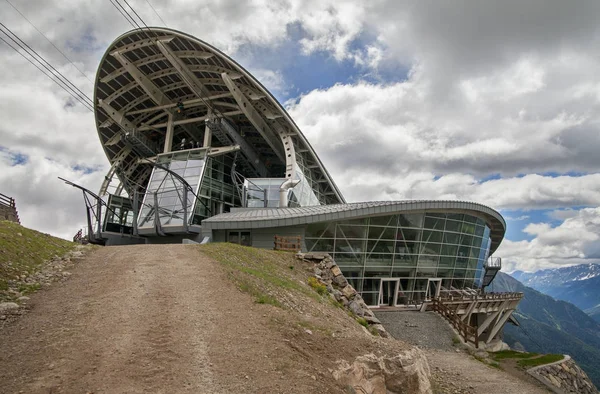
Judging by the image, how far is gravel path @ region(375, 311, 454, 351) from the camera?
69.8 feet

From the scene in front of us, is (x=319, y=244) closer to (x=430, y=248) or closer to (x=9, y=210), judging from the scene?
(x=430, y=248)

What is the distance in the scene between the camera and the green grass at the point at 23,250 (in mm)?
12525

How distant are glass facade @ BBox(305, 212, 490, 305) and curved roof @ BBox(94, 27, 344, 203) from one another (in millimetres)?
17355

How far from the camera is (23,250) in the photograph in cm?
1482

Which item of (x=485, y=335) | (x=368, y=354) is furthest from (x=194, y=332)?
(x=485, y=335)

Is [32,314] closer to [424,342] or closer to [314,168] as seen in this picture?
[424,342]

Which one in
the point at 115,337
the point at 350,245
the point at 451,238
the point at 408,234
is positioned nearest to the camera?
the point at 115,337

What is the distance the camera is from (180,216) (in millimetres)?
38938

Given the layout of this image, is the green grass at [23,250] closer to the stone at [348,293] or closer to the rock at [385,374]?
the rock at [385,374]

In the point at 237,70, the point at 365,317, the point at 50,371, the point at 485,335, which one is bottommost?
the point at 485,335

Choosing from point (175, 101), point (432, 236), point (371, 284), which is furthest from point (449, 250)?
point (175, 101)

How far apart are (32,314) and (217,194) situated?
35732 mm

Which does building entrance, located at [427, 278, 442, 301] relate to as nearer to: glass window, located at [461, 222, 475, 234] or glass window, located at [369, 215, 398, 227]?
glass window, located at [461, 222, 475, 234]

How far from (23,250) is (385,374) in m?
13.9
